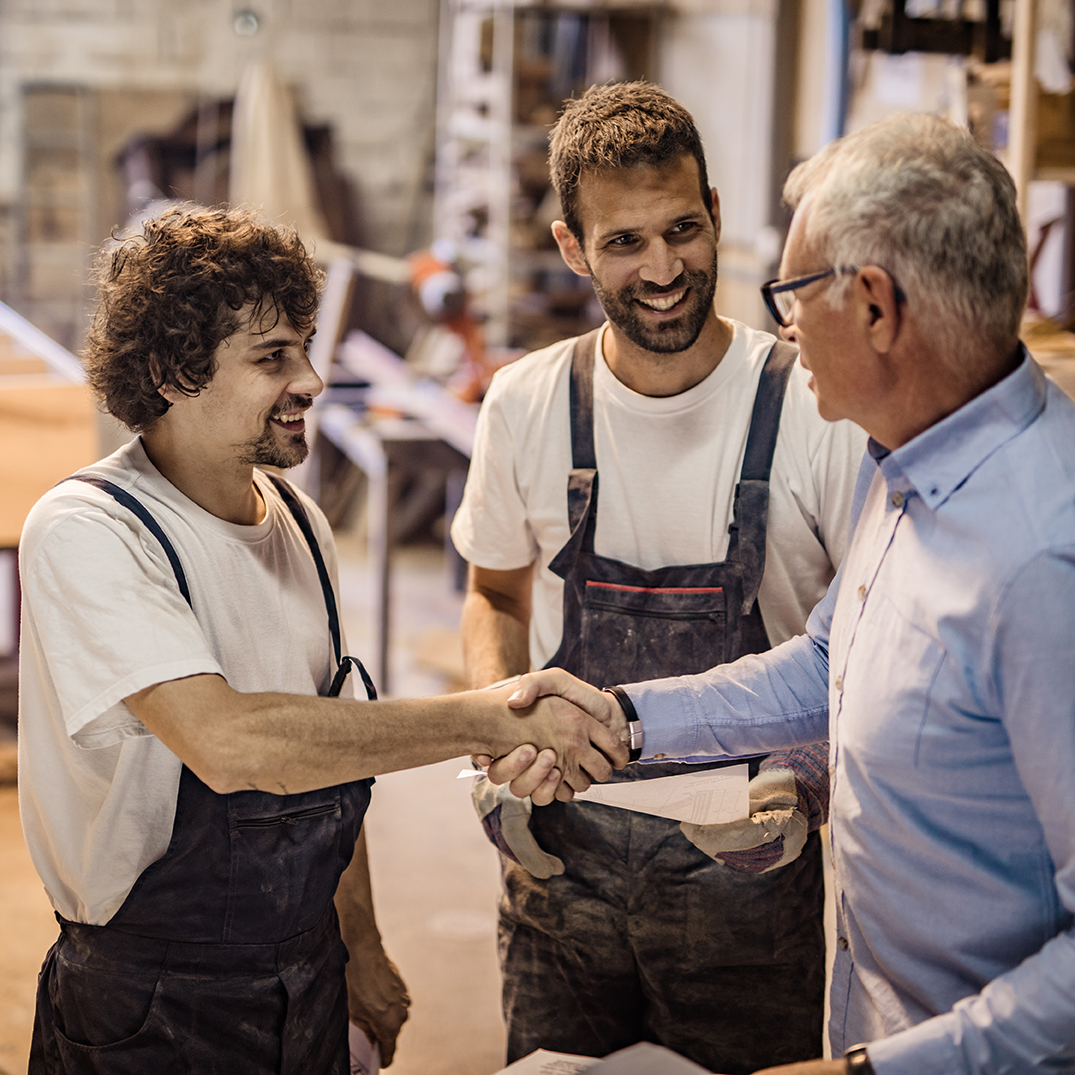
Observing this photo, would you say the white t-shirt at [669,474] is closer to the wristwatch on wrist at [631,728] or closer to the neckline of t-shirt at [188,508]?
the wristwatch on wrist at [631,728]

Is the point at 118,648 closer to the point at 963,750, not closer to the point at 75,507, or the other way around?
the point at 75,507

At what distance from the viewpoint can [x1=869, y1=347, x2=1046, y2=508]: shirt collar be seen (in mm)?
1238

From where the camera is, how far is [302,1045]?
1.64 meters

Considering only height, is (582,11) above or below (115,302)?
above

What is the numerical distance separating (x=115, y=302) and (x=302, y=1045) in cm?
108

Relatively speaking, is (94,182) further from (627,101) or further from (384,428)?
(627,101)

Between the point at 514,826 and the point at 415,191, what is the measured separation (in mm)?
7762

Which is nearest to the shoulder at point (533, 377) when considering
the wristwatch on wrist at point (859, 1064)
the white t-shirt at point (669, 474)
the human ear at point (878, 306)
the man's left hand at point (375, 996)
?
the white t-shirt at point (669, 474)

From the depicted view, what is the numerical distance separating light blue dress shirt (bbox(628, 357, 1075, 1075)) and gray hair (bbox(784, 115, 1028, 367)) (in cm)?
8

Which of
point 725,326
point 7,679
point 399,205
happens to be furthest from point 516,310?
point 725,326

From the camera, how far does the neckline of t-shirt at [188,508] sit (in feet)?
5.31

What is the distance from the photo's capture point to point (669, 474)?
1.96 meters

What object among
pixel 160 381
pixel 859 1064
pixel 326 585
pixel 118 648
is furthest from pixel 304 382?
pixel 859 1064

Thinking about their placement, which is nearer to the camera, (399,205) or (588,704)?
(588,704)
